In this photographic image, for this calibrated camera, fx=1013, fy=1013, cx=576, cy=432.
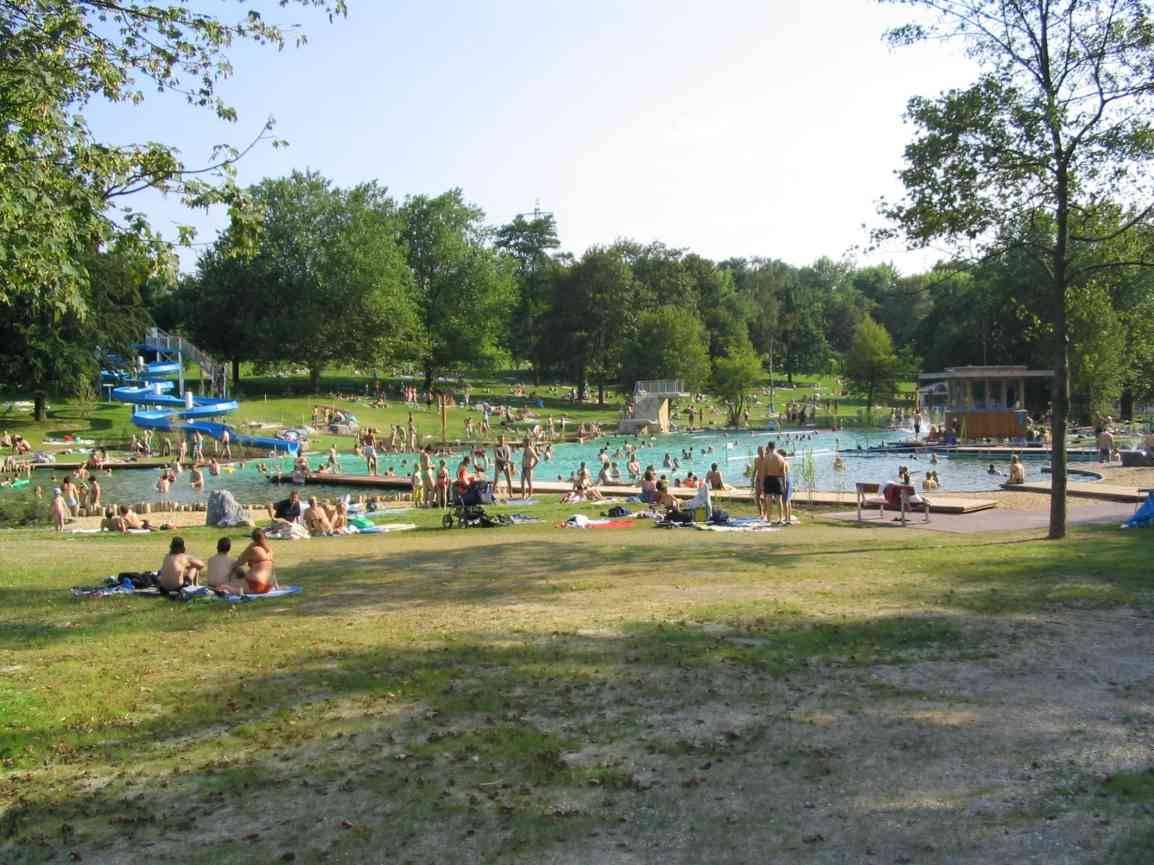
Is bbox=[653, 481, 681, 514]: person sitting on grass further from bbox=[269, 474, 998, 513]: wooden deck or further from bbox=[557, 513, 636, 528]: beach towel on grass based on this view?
bbox=[269, 474, 998, 513]: wooden deck

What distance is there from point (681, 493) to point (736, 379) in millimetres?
49649

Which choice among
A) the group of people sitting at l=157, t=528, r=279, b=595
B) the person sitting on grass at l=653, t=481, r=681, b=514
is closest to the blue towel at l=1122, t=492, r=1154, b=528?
the person sitting on grass at l=653, t=481, r=681, b=514

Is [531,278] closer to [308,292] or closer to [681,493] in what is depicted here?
[308,292]

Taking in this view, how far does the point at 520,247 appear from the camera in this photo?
107m

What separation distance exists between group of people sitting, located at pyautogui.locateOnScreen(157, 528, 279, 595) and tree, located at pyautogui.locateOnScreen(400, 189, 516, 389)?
6395cm

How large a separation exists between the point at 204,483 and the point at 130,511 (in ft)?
43.4

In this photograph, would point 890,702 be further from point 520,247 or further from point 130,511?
point 520,247


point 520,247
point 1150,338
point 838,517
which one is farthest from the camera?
point 520,247

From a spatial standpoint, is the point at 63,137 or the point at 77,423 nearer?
the point at 63,137

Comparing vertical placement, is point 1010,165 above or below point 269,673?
above

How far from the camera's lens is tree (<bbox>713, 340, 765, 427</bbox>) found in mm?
74750

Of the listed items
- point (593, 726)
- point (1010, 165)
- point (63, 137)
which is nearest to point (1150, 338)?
point (1010, 165)

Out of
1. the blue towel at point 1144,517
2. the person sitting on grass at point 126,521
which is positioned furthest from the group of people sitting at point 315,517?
the blue towel at point 1144,517

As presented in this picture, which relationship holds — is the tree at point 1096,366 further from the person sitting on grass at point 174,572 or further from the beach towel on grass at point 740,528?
the person sitting on grass at point 174,572
